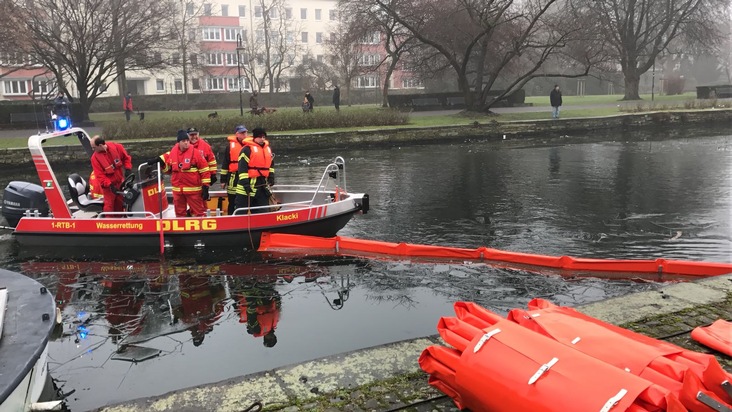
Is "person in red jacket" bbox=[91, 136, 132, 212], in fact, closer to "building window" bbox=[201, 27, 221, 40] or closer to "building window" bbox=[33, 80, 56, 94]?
"building window" bbox=[33, 80, 56, 94]

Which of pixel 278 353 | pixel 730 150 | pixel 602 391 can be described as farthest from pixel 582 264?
pixel 730 150

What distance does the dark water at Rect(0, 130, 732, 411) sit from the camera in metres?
6.75

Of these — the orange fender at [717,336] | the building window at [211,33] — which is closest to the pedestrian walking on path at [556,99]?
the orange fender at [717,336]

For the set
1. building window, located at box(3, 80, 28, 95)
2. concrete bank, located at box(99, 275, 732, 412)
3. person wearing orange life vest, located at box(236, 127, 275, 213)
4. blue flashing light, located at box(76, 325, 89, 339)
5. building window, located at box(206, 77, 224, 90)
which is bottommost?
blue flashing light, located at box(76, 325, 89, 339)

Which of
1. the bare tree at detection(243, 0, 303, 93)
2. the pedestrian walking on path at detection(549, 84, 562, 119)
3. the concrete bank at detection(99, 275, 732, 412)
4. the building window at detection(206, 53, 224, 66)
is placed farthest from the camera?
the building window at detection(206, 53, 224, 66)

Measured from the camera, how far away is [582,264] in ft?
29.6

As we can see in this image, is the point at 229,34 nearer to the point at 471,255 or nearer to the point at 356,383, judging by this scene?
the point at 471,255

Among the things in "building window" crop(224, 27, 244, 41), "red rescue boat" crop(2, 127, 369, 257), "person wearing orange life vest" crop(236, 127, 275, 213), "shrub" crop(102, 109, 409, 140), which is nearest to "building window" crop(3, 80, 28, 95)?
"building window" crop(224, 27, 244, 41)

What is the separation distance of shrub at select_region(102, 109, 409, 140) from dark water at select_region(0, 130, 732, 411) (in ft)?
39.5

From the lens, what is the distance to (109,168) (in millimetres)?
10477

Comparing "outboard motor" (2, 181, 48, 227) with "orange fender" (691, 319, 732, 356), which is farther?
"outboard motor" (2, 181, 48, 227)

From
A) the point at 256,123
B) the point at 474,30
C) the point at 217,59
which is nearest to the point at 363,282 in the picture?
the point at 256,123

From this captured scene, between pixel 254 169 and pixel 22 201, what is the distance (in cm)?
451

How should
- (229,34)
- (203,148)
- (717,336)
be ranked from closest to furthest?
(717,336), (203,148), (229,34)
